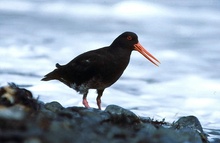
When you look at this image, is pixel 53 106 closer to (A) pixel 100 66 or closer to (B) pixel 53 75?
(A) pixel 100 66

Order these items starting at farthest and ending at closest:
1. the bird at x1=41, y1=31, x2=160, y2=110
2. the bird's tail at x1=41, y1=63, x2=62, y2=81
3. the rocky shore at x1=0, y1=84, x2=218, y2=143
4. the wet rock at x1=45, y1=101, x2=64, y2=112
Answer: the bird's tail at x1=41, y1=63, x2=62, y2=81, the bird at x1=41, y1=31, x2=160, y2=110, the wet rock at x1=45, y1=101, x2=64, y2=112, the rocky shore at x1=0, y1=84, x2=218, y2=143

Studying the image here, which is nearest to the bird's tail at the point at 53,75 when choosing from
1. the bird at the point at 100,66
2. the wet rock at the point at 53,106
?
the bird at the point at 100,66

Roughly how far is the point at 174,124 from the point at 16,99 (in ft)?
21.7

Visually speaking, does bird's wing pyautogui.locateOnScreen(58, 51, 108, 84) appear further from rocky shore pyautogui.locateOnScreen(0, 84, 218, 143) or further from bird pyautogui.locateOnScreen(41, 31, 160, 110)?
rocky shore pyautogui.locateOnScreen(0, 84, 218, 143)

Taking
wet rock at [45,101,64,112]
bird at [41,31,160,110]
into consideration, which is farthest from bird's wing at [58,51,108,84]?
wet rock at [45,101,64,112]

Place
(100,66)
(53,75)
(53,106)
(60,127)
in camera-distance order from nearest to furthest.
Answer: (60,127), (53,106), (100,66), (53,75)

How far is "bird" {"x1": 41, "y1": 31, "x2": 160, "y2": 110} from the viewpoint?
1633 centimetres

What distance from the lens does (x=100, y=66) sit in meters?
16.4

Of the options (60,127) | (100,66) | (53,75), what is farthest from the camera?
(53,75)

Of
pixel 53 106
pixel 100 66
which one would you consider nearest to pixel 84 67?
pixel 100 66

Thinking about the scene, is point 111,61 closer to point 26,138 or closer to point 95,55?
point 95,55

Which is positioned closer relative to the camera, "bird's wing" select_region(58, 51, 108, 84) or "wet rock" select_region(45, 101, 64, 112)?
"wet rock" select_region(45, 101, 64, 112)

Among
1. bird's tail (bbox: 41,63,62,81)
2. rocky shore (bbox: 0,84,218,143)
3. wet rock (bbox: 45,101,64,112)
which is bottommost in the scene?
rocky shore (bbox: 0,84,218,143)

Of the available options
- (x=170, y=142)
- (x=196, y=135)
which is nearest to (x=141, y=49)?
(x=196, y=135)
